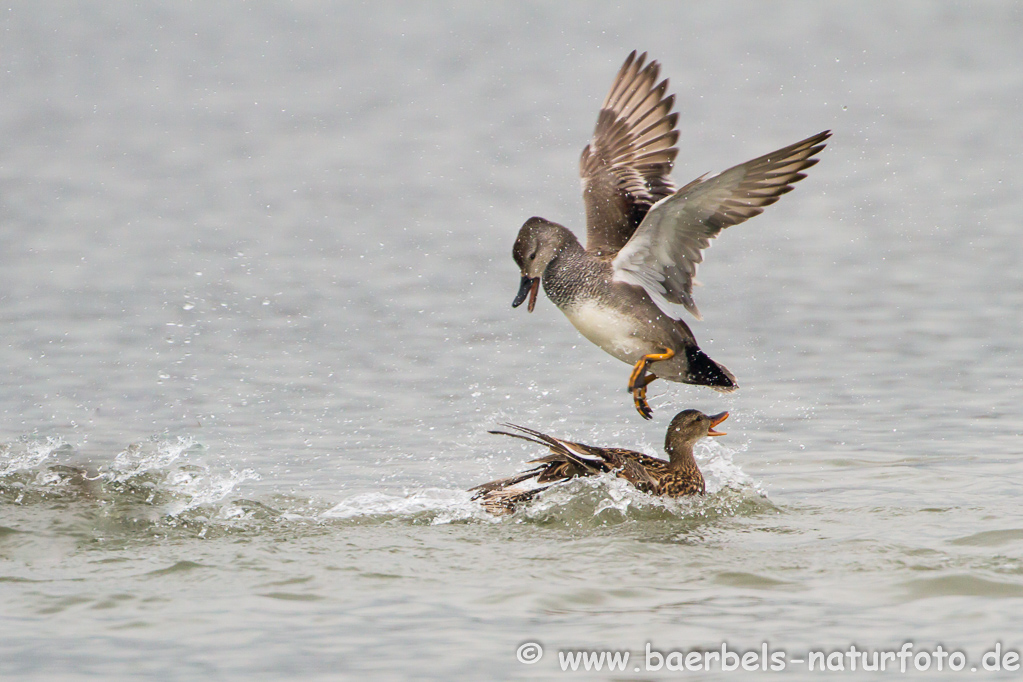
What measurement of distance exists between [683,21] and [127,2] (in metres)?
8.54

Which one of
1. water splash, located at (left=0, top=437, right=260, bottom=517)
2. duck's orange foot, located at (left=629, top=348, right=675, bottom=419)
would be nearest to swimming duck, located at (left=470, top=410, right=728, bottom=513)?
duck's orange foot, located at (left=629, top=348, right=675, bottom=419)

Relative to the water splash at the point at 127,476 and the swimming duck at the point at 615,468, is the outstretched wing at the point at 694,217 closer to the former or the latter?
the swimming duck at the point at 615,468

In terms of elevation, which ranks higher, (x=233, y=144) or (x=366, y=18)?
(x=366, y=18)

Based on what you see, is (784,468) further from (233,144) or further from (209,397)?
(233,144)

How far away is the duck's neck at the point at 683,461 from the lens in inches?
271

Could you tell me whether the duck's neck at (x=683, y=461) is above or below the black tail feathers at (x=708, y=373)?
below

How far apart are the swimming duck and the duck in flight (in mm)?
279

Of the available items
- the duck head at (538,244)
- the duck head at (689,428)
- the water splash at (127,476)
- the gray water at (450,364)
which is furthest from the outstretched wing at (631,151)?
the water splash at (127,476)

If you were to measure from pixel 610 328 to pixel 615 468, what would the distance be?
0.69 m

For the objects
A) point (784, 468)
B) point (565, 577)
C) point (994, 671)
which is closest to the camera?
point (994, 671)

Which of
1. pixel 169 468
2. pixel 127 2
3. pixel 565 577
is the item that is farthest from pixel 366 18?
pixel 565 577

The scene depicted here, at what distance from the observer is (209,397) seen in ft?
27.1

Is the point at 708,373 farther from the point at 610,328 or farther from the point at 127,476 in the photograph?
the point at 127,476

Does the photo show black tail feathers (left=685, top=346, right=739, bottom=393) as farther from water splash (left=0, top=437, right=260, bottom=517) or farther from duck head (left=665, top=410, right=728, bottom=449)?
water splash (left=0, top=437, right=260, bottom=517)
